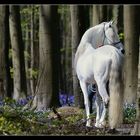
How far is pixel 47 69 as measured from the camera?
15.5 m

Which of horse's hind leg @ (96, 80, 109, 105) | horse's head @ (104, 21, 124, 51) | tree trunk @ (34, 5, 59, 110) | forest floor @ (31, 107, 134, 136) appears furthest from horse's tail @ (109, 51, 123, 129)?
tree trunk @ (34, 5, 59, 110)

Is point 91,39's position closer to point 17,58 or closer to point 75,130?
point 75,130

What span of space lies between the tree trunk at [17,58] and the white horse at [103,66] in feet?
30.7

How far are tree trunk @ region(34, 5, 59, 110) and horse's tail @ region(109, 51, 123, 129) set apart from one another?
477 centimetres

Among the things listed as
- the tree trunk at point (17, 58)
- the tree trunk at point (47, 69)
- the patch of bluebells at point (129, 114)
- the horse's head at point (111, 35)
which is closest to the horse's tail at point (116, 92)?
the horse's head at point (111, 35)

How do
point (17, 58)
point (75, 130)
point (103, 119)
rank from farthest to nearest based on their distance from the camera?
point (17, 58) < point (103, 119) < point (75, 130)

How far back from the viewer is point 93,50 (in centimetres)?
1154

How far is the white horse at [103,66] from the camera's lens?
10656mm

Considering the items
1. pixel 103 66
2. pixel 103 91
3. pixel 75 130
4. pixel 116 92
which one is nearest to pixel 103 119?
pixel 103 91

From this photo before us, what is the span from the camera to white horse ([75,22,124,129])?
35.0 ft

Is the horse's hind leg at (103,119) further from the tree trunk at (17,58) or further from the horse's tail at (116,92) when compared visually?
the tree trunk at (17,58)

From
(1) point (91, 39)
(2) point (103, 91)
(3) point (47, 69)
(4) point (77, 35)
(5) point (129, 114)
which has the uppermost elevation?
(1) point (91, 39)

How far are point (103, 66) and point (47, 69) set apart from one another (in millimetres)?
4707
